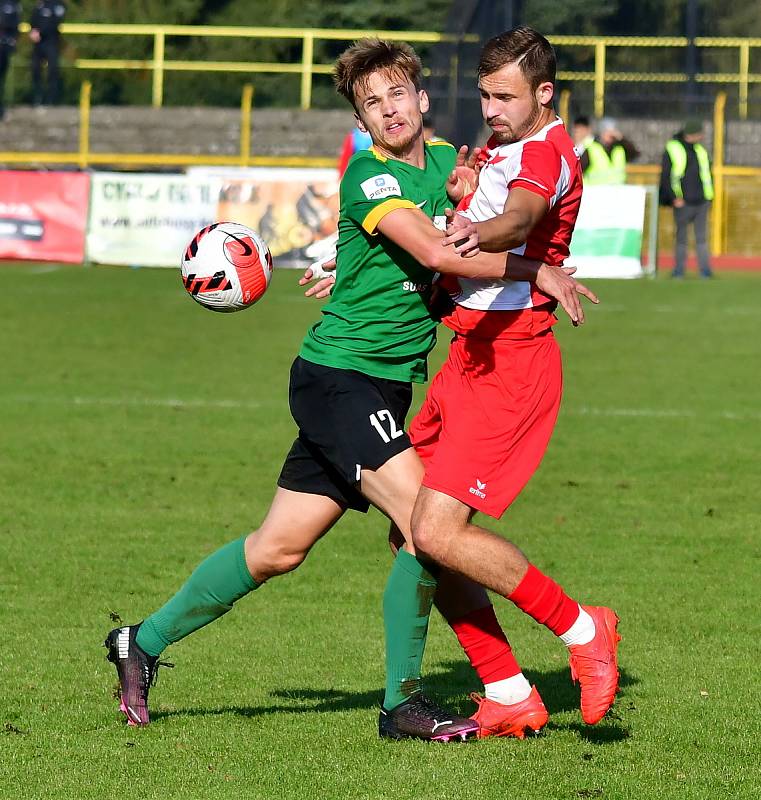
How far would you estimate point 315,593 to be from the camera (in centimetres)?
643

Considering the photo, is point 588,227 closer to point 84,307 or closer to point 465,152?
point 84,307

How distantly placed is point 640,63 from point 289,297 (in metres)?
15.9

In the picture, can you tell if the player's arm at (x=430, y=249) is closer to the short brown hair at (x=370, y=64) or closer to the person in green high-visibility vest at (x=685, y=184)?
the short brown hair at (x=370, y=64)

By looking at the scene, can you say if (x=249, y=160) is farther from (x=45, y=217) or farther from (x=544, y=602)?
(x=544, y=602)

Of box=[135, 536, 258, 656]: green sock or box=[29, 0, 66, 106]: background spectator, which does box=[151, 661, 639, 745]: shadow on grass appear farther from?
box=[29, 0, 66, 106]: background spectator

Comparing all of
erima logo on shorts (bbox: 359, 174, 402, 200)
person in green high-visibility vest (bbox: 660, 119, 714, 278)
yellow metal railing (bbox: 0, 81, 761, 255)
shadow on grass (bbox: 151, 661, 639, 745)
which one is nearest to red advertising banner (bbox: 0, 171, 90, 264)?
yellow metal railing (bbox: 0, 81, 761, 255)

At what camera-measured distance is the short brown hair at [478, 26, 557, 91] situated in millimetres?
4363

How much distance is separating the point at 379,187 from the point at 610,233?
17.2 m

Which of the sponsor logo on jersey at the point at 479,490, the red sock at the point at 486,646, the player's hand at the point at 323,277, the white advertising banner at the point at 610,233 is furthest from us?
the white advertising banner at the point at 610,233

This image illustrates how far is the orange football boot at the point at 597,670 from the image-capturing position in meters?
4.39

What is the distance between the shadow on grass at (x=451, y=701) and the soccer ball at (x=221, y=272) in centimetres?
131

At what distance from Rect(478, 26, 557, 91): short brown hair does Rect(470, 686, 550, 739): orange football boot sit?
1.82 m

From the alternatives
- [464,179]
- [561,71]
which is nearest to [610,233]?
[561,71]

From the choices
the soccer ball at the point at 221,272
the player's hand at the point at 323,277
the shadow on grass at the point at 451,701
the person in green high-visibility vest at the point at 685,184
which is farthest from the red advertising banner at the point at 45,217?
the shadow on grass at the point at 451,701
